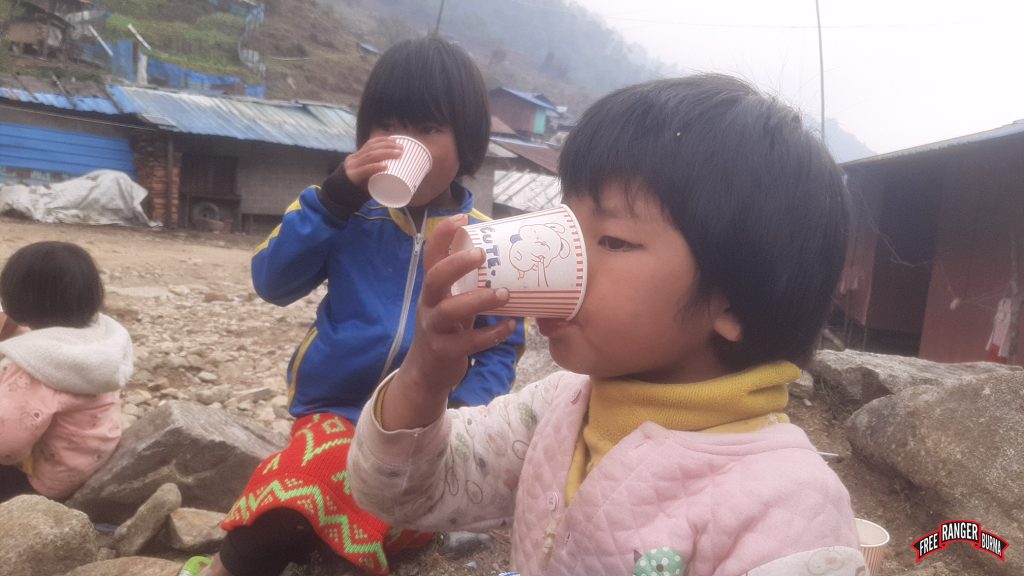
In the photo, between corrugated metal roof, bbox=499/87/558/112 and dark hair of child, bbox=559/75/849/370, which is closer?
dark hair of child, bbox=559/75/849/370

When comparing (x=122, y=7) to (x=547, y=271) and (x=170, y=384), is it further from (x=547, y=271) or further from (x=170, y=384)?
(x=547, y=271)

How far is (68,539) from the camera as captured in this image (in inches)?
92.5

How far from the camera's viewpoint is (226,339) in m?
6.56

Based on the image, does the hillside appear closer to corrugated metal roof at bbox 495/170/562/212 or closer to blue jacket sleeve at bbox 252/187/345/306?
blue jacket sleeve at bbox 252/187/345/306

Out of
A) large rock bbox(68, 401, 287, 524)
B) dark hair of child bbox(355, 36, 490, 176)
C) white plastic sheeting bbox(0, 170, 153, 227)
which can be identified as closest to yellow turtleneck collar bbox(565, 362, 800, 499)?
dark hair of child bbox(355, 36, 490, 176)

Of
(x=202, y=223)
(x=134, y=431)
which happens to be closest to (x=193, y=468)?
(x=134, y=431)

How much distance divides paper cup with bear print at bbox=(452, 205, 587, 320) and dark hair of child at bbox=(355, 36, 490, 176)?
1248 millimetres

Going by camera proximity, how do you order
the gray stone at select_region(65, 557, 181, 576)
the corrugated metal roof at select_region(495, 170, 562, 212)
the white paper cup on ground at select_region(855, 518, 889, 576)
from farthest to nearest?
1. the corrugated metal roof at select_region(495, 170, 562, 212)
2. the white paper cup on ground at select_region(855, 518, 889, 576)
3. the gray stone at select_region(65, 557, 181, 576)

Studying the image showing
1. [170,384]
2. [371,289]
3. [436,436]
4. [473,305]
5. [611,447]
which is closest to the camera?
[473,305]

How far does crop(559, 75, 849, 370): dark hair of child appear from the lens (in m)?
1.11

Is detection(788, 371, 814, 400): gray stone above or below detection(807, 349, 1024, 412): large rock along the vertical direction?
below

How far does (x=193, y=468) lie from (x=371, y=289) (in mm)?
1354

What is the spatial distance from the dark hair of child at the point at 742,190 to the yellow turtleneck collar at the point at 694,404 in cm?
5

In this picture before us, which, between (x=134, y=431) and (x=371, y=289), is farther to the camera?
(x=134, y=431)
